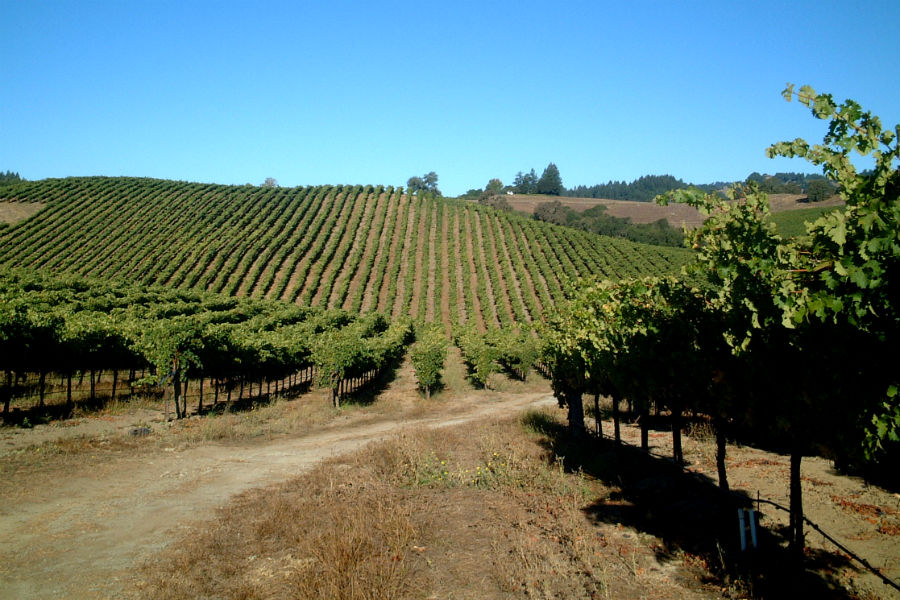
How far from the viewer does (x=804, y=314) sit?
181 inches

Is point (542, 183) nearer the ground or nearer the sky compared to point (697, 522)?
nearer the sky

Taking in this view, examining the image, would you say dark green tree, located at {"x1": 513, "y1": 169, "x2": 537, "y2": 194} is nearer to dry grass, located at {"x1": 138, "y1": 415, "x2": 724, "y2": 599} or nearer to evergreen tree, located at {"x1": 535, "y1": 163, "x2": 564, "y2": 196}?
evergreen tree, located at {"x1": 535, "y1": 163, "x2": 564, "y2": 196}

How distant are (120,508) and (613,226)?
100m

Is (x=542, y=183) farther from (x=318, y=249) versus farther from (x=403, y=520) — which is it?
(x=403, y=520)

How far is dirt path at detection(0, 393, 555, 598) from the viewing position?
297 inches

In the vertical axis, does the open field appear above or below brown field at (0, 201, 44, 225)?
below

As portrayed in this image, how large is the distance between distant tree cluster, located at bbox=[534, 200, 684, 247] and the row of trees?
299 feet

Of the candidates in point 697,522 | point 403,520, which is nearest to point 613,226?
point 697,522

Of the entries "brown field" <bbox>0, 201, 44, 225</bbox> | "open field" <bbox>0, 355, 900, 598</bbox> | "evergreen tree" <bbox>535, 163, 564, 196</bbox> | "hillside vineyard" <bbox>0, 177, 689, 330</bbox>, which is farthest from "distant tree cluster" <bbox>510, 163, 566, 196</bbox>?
"open field" <bbox>0, 355, 900, 598</bbox>

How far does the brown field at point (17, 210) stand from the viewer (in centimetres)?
7069

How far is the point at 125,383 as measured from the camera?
99.2 ft

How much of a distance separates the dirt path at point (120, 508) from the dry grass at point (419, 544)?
0.70 meters

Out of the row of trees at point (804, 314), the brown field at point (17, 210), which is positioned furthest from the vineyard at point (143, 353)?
the brown field at point (17, 210)

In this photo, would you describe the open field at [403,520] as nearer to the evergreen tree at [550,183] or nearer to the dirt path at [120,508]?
the dirt path at [120,508]
